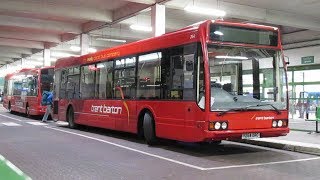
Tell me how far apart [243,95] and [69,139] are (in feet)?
20.0

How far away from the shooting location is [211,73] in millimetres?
9984

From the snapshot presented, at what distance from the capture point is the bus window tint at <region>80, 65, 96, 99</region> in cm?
1623

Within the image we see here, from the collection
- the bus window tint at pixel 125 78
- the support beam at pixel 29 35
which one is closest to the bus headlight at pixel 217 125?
the bus window tint at pixel 125 78

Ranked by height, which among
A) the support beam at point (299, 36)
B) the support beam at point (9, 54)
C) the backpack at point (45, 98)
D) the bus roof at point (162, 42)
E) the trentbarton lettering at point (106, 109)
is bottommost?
the trentbarton lettering at point (106, 109)

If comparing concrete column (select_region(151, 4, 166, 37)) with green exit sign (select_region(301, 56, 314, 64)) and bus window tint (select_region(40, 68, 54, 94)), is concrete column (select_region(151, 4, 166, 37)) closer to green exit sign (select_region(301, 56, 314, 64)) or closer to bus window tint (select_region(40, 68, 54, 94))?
bus window tint (select_region(40, 68, 54, 94))

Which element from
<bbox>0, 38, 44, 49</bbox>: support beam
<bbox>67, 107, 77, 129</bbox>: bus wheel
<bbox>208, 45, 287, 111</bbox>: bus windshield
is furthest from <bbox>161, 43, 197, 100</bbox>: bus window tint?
<bbox>0, 38, 44, 49</bbox>: support beam

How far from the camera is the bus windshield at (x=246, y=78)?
10.2 meters

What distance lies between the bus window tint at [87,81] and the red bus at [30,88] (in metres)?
7.92

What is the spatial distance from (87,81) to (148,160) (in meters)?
7.68

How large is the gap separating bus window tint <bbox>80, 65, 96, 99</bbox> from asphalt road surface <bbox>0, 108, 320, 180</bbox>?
10.3 feet

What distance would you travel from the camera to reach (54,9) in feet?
78.5

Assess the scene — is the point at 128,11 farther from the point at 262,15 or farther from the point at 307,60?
the point at 307,60

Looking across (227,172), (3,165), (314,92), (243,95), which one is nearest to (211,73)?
(243,95)

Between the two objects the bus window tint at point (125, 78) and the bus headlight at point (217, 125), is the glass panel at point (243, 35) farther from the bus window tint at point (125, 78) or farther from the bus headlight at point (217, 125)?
the bus window tint at point (125, 78)
